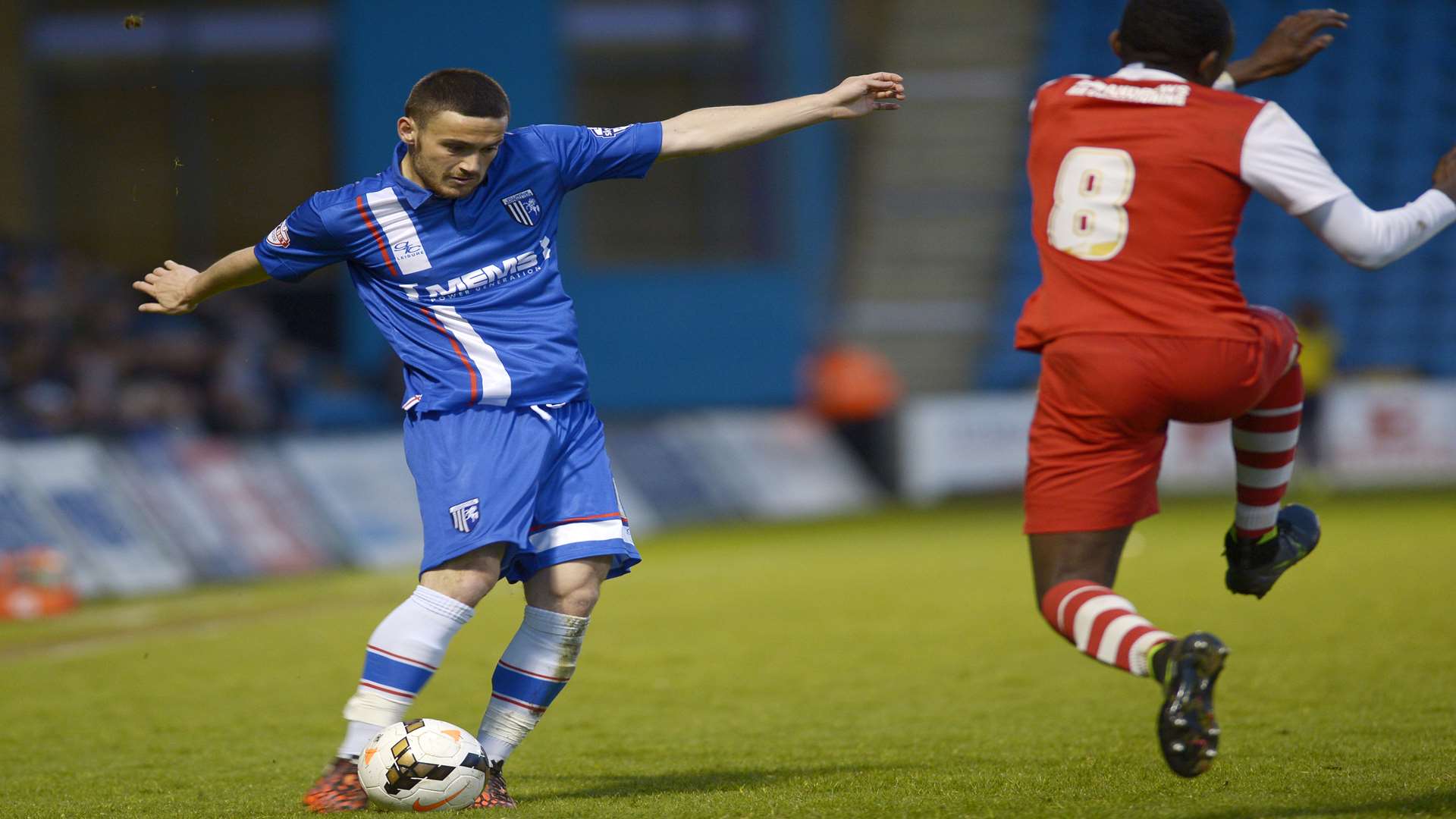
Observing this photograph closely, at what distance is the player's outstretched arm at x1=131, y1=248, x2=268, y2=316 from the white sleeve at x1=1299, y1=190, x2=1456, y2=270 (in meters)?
2.49

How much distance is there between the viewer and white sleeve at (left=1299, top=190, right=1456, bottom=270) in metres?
3.63

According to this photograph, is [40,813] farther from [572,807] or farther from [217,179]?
[217,179]

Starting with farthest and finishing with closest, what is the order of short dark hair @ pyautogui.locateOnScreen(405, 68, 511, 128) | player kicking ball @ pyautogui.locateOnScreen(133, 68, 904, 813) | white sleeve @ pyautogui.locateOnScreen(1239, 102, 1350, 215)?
player kicking ball @ pyautogui.locateOnScreen(133, 68, 904, 813) → short dark hair @ pyautogui.locateOnScreen(405, 68, 511, 128) → white sleeve @ pyautogui.locateOnScreen(1239, 102, 1350, 215)

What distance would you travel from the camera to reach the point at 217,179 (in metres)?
19.3

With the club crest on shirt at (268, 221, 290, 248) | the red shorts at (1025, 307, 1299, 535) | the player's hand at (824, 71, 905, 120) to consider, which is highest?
the player's hand at (824, 71, 905, 120)

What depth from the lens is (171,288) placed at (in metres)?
4.38

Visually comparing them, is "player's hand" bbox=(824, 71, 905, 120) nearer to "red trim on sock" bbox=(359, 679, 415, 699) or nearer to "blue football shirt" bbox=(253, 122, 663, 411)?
"blue football shirt" bbox=(253, 122, 663, 411)

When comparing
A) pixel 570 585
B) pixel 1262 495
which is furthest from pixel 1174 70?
pixel 570 585

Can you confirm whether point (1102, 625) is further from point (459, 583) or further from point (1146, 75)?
point (459, 583)

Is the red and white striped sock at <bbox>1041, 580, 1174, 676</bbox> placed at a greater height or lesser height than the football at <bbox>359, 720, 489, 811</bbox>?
greater

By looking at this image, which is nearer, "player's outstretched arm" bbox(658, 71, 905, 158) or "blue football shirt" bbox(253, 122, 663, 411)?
"blue football shirt" bbox(253, 122, 663, 411)

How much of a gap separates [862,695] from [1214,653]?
2999mm

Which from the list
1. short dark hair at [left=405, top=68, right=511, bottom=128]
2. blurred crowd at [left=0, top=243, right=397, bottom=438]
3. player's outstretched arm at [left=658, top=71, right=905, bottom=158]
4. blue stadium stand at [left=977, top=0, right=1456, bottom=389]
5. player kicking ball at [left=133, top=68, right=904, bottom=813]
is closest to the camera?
short dark hair at [left=405, top=68, right=511, bottom=128]

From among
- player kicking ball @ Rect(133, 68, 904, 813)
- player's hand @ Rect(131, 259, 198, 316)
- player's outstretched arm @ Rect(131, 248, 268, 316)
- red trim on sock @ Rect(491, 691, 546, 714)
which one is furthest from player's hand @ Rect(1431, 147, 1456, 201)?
player's hand @ Rect(131, 259, 198, 316)
